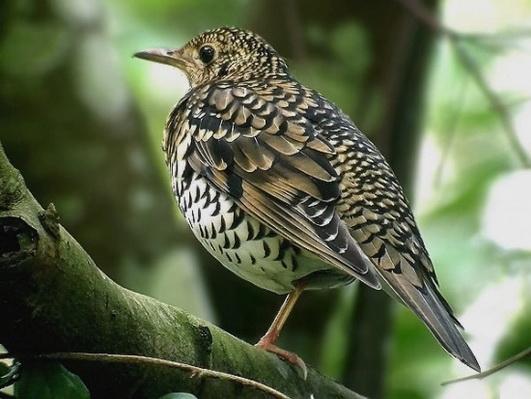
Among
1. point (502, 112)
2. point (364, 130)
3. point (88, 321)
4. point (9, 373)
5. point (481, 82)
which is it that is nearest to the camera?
point (88, 321)

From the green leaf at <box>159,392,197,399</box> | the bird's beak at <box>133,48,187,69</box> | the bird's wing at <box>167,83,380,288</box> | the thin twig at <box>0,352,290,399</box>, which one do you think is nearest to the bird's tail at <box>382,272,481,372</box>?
the bird's wing at <box>167,83,380,288</box>

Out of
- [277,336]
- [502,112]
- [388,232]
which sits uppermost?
[502,112]

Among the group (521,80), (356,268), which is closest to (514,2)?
(521,80)

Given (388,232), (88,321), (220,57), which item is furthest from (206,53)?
(88,321)

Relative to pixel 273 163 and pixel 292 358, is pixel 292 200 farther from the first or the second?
pixel 292 358

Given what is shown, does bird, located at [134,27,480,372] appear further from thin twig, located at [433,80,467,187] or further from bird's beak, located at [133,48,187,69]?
bird's beak, located at [133,48,187,69]

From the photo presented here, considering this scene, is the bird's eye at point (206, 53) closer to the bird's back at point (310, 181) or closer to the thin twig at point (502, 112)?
the bird's back at point (310, 181)
